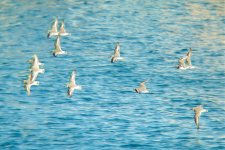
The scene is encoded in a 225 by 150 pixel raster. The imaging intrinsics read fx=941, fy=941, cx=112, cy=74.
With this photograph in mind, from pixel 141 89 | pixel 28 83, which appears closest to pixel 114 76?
pixel 141 89

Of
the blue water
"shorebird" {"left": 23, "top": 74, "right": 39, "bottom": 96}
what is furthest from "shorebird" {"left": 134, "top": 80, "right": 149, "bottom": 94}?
"shorebird" {"left": 23, "top": 74, "right": 39, "bottom": 96}

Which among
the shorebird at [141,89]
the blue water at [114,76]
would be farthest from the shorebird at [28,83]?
the shorebird at [141,89]

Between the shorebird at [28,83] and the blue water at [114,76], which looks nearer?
the blue water at [114,76]

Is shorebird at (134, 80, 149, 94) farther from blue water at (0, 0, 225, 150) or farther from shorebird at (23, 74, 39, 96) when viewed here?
shorebird at (23, 74, 39, 96)

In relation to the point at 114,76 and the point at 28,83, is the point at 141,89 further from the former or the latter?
the point at 28,83

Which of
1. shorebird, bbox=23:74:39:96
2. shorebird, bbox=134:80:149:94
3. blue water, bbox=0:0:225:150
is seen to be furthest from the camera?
shorebird, bbox=23:74:39:96

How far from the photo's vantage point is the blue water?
293 feet

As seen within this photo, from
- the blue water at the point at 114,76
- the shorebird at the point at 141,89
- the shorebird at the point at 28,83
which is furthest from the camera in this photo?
the shorebird at the point at 28,83

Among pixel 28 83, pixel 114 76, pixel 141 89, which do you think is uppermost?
pixel 114 76

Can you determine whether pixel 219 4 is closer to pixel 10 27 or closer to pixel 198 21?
pixel 198 21

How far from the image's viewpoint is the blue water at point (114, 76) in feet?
293

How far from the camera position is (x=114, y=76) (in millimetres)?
106625

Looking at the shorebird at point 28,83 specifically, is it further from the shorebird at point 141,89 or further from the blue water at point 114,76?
the shorebird at point 141,89

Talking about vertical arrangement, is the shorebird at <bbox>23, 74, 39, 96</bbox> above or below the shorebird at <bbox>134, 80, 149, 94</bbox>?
above
